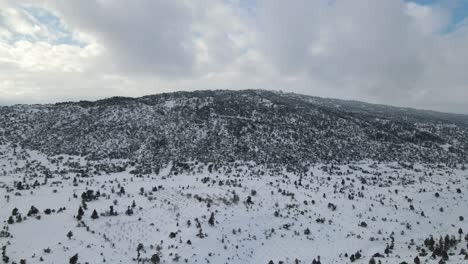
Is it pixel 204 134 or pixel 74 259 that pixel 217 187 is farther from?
pixel 204 134

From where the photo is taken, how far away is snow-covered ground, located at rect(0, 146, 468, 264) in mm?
37750

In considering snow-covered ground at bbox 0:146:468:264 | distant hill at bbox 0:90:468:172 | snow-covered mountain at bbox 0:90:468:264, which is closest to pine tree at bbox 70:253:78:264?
snow-covered mountain at bbox 0:90:468:264

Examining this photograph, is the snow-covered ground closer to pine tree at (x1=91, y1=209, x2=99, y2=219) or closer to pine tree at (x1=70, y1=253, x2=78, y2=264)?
pine tree at (x1=91, y1=209, x2=99, y2=219)

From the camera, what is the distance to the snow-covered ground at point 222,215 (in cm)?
3775

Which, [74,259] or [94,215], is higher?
[94,215]

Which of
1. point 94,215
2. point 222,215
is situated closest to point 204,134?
point 222,215

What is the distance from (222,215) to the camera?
50188 mm

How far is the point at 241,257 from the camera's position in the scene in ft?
130

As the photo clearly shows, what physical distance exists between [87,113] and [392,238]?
10272cm

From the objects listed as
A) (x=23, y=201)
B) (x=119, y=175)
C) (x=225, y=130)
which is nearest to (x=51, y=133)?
(x=119, y=175)

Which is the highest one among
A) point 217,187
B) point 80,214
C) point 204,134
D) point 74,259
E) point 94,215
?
point 204,134

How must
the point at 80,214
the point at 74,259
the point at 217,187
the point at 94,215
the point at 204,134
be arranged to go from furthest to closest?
the point at 204,134, the point at 217,187, the point at 94,215, the point at 80,214, the point at 74,259

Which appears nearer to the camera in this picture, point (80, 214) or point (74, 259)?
point (74, 259)

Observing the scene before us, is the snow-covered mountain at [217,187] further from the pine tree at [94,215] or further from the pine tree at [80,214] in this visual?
the pine tree at [94,215]
